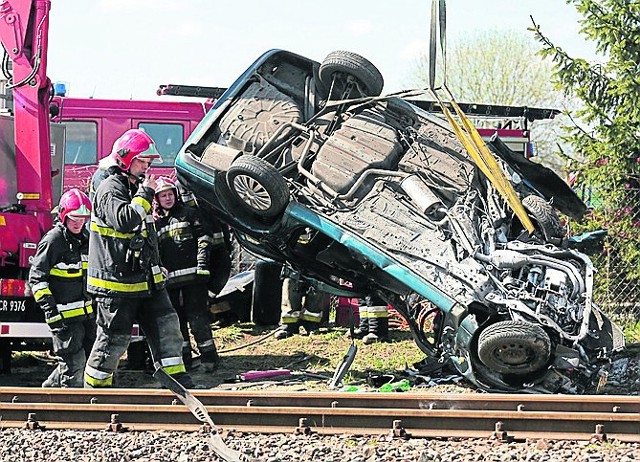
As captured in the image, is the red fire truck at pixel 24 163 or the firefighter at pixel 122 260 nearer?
the firefighter at pixel 122 260

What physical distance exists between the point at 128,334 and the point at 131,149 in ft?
4.12

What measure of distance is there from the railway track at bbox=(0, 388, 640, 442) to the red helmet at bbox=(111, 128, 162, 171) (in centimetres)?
157

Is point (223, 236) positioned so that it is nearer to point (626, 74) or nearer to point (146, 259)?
point (146, 259)

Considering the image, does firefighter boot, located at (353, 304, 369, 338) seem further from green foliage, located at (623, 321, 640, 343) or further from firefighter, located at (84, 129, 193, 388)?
firefighter, located at (84, 129, 193, 388)

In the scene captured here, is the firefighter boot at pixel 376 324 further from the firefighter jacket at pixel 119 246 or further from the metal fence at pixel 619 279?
the firefighter jacket at pixel 119 246

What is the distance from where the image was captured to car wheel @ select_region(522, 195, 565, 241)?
7.15 m

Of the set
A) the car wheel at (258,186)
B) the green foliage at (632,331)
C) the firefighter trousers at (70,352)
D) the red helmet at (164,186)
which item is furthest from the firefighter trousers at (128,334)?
the green foliage at (632,331)

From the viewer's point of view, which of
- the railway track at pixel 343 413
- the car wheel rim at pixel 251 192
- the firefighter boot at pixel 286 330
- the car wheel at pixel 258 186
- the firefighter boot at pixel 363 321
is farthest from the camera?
the firefighter boot at pixel 286 330

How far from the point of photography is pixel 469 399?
5.59m

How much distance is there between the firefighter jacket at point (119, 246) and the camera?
623cm

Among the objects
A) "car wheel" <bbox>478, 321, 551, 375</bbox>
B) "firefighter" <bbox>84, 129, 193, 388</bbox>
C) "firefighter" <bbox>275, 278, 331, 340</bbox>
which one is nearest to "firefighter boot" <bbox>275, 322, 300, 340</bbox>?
"firefighter" <bbox>275, 278, 331, 340</bbox>

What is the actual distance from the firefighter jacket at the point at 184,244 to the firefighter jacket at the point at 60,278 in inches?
38.3

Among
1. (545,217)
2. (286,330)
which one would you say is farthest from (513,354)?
(286,330)

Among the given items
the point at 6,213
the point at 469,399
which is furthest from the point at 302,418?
the point at 6,213
